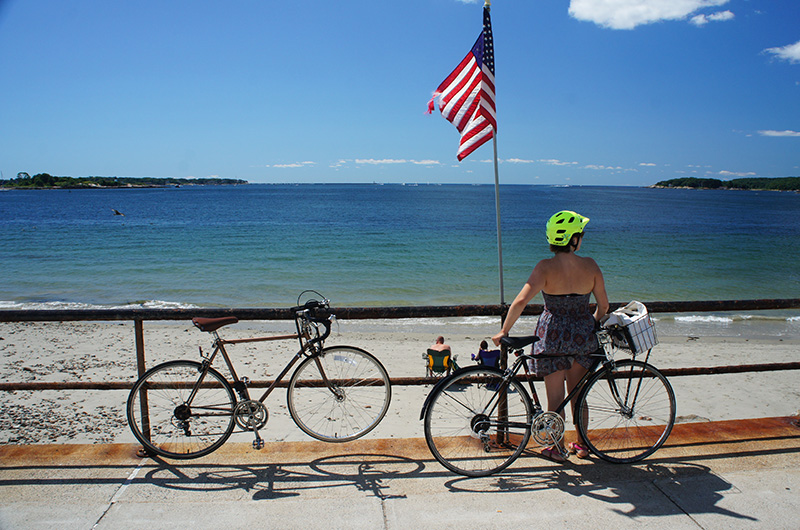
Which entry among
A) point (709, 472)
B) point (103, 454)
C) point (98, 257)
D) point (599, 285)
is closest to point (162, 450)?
point (103, 454)

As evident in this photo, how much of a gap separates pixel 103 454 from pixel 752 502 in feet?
13.7

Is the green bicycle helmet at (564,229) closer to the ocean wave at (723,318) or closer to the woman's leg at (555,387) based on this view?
the woman's leg at (555,387)

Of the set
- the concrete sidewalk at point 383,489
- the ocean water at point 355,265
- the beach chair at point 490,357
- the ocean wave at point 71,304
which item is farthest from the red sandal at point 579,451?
the ocean wave at point 71,304

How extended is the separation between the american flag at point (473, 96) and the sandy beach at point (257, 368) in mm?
4520

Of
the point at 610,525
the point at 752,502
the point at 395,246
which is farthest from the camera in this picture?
the point at 395,246

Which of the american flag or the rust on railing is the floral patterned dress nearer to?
the rust on railing

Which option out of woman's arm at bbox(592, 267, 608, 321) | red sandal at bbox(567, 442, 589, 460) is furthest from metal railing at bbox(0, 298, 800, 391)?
red sandal at bbox(567, 442, 589, 460)

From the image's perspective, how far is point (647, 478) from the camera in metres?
3.22

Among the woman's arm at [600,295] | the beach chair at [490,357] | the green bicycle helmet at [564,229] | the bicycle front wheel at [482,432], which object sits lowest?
the beach chair at [490,357]

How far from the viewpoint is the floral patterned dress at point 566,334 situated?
3.27m

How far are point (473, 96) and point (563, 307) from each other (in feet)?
7.11

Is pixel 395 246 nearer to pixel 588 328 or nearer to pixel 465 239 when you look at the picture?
pixel 465 239

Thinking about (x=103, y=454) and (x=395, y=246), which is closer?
(x=103, y=454)

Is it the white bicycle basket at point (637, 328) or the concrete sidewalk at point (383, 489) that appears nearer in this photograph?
the concrete sidewalk at point (383, 489)
